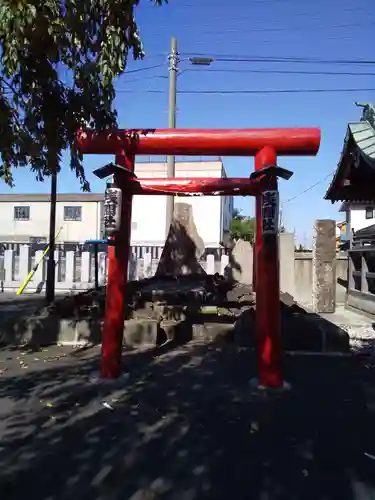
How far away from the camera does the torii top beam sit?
5766mm

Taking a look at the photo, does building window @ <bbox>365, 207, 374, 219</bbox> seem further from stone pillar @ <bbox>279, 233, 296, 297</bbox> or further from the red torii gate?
the red torii gate

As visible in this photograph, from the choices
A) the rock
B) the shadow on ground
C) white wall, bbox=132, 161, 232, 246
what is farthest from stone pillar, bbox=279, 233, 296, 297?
white wall, bbox=132, 161, 232, 246

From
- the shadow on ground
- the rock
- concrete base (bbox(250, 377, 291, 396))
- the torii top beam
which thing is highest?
the torii top beam

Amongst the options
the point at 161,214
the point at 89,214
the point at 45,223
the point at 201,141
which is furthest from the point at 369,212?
the point at 45,223

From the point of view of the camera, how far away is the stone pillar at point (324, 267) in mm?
13133

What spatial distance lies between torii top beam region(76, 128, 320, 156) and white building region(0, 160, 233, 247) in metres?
31.8

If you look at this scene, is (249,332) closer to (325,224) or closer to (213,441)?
(213,441)

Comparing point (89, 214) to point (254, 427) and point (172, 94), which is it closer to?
point (172, 94)

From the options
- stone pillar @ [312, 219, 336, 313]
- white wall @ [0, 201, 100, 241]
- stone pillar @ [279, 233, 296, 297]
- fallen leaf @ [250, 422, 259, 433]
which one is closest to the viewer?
fallen leaf @ [250, 422, 259, 433]

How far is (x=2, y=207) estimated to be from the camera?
41.7 meters

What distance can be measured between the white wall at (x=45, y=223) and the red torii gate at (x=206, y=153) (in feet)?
112

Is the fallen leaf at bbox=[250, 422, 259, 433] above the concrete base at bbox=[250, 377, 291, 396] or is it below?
below

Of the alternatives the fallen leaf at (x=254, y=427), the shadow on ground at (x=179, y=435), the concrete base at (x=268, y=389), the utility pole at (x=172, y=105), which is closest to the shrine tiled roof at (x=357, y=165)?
the concrete base at (x=268, y=389)

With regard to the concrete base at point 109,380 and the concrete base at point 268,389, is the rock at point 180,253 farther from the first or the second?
the concrete base at point 268,389
